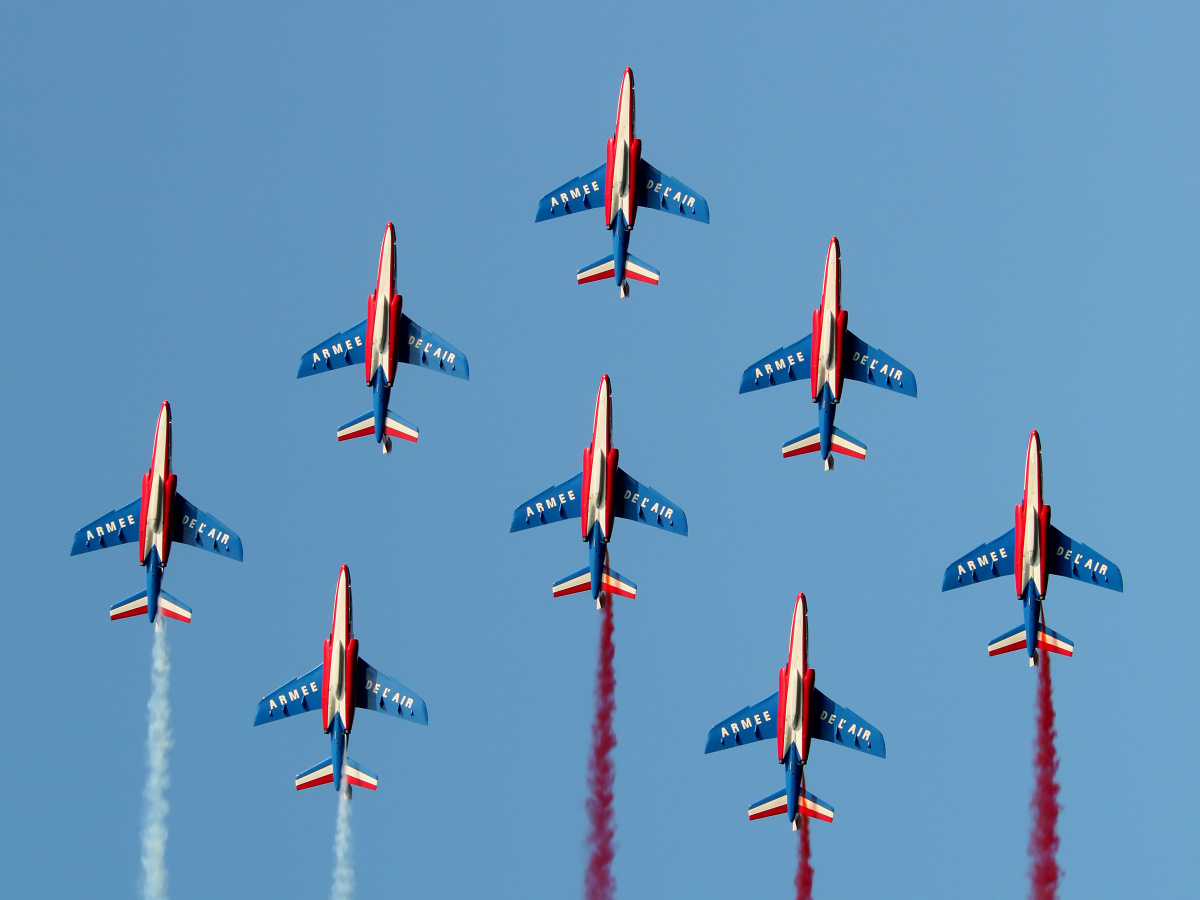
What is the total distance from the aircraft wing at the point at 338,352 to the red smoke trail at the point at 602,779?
18537 mm

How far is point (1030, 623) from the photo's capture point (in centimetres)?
14675

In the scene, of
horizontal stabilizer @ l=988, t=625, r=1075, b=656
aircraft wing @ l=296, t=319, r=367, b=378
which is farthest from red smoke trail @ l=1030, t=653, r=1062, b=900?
aircraft wing @ l=296, t=319, r=367, b=378

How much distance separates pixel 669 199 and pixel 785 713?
1104 inches

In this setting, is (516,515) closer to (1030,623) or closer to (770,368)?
(770,368)

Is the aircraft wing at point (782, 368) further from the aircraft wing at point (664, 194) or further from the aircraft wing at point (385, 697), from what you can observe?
the aircraft wing at point (385, 697)

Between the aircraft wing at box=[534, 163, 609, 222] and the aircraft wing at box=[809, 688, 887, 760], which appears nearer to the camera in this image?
the aircraft wing at box=[809, 688, 887, 760]

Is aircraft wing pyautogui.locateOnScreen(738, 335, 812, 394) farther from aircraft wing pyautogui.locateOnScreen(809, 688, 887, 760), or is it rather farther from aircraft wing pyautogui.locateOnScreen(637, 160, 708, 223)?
aircraft wing pyautogui.locateOnScreen(809, 688, 887, 760)

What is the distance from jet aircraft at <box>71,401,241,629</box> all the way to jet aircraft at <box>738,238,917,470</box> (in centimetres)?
2660

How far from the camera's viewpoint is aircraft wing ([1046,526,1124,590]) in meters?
148

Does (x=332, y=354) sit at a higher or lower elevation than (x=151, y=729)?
higher

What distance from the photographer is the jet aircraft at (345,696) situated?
476 feet

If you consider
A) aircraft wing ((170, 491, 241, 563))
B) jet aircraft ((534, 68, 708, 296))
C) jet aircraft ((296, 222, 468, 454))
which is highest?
jet aircraft ((534, 68, 708, 296))

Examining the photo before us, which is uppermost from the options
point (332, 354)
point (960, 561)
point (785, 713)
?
point (332, 354)

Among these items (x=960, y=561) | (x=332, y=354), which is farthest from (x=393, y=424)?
(x=960, y=561)
